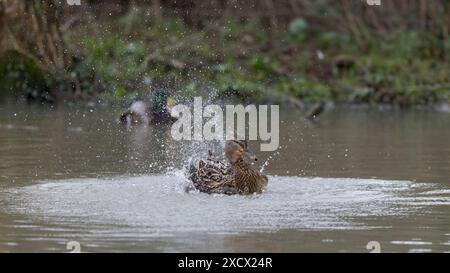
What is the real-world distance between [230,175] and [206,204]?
775mm

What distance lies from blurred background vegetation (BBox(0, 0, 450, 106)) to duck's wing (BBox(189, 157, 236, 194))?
22.0 ft

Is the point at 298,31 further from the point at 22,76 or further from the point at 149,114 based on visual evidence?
the point at 149,114

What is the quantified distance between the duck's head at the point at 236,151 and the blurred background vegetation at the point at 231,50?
6588mm

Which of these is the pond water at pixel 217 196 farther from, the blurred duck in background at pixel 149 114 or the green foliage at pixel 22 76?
the green foliage at pixel 22 76

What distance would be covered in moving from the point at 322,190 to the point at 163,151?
3.22 meters

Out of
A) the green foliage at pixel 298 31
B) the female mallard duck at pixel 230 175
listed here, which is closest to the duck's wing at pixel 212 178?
the female mallard duck at pixel 230 175

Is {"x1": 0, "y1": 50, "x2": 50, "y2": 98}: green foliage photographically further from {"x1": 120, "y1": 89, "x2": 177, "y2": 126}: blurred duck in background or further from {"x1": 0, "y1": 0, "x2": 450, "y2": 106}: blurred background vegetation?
{"x1": 120, "y1": 89, "x2": 177, "y2": 126}: blurred duck in background

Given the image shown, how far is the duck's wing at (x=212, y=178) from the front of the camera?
10305 mm

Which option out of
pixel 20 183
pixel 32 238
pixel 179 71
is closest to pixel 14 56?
pixel 179 71

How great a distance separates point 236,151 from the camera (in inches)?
417

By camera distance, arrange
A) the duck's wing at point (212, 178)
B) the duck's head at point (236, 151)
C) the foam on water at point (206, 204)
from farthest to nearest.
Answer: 1. the duck's head at point (236, 151)
2. the duck's wing at point (212, 178)
3. the foam on water at point (206, 204)

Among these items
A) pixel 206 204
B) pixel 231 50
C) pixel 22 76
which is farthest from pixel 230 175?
pixel 231 50

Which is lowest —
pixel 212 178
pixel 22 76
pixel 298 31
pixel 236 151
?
pixel 212 178

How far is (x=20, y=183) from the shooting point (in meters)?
10.9
